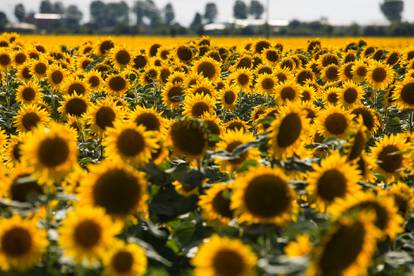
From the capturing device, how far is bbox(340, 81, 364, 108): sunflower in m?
8.55

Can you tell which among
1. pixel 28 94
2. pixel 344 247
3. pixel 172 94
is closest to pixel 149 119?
pixel 344 247

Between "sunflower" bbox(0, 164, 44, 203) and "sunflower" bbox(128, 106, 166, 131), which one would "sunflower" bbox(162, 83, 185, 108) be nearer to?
"sunflower" bbox(128, 106, 166, 131)

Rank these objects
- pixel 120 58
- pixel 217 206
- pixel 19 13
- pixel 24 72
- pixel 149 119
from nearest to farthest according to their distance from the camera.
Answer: pixel 217 206 → pixel 149 119 → pixel 24 72 → pixel 120 58 → pixel 19 13

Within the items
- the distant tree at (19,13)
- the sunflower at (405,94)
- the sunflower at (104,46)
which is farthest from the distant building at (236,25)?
the distant tree at (19,13)

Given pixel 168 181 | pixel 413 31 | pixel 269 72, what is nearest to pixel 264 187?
pixel 168 181

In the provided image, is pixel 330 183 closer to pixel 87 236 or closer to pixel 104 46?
pixel 87 236

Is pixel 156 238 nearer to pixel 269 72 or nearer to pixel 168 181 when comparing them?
pixel 168 181

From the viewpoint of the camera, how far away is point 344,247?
305cm

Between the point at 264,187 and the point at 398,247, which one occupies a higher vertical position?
the point at 264,187

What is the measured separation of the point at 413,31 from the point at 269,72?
7513 cm

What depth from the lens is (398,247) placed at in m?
4.27

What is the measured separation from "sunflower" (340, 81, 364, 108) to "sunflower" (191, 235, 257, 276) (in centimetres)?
561

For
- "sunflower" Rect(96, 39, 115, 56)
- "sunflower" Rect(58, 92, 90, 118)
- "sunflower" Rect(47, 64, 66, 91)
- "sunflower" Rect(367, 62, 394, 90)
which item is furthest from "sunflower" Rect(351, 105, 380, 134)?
"sunflower" Rect(96, 39, 115, 56)

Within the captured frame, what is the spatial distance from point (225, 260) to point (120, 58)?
31.5 feet
